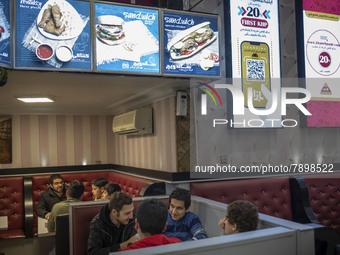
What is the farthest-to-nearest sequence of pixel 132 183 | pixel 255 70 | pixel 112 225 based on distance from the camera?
pixel 132 183, pixel 255 70, pixel 112 225

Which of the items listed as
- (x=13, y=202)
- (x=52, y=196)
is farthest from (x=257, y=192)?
(x=13, y=202)

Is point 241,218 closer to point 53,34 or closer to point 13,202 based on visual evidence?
point 53,34

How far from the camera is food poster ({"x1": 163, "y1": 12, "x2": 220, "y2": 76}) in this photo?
149 inches

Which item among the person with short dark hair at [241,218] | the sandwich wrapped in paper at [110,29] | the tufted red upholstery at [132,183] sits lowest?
the tufted red upholstery at [132,183]

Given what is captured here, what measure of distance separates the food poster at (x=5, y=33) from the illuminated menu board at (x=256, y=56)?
2852 millimetres

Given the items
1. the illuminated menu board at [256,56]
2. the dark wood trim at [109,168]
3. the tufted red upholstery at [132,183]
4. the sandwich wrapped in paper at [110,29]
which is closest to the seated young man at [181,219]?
the dark wood trim at [109,168]

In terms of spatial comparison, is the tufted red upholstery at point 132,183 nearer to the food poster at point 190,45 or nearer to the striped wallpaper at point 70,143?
the striped wallpaper at point 70,143

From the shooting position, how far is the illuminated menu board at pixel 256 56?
484cm

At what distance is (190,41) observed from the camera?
385 cm

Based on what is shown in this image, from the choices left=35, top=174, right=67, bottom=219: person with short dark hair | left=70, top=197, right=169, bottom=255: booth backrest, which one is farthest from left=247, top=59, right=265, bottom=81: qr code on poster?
left=35, top=174, right=67, bottom=219: person with short dark hair

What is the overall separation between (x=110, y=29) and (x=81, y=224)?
76.1 inches

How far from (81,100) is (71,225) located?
240 centimetres

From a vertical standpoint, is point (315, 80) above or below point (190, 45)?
below

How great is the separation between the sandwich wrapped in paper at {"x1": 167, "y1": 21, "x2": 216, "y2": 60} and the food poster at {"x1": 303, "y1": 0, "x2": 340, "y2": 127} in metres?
2.17
